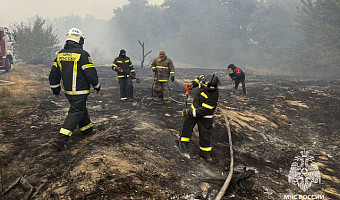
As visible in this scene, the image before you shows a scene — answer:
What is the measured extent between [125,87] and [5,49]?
10.2 m

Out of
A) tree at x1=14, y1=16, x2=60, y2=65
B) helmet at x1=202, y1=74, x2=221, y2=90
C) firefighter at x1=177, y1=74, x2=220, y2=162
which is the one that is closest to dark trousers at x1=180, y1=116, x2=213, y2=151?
firefighter at x1=177, y1=74, x2=220, y2=162

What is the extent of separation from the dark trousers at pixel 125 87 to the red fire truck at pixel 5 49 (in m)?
9.66

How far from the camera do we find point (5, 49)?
1321cm

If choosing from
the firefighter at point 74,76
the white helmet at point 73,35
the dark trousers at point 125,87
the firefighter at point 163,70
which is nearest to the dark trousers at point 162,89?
the firefighter at point 163,70

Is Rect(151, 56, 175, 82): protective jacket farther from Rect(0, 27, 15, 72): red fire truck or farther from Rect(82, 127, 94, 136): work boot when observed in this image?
Rect(0, 27, 15, 72): red fire truck

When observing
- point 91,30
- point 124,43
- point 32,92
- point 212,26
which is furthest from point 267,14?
point 91,30

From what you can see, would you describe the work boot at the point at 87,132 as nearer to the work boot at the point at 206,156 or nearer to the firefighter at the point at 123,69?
the work boot at the point at 206,156

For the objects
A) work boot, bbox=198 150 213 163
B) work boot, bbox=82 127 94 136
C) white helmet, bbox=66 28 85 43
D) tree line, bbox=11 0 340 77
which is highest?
tree line, bbox=11 0 340 77

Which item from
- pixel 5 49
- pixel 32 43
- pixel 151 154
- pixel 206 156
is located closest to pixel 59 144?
pixel 151 154

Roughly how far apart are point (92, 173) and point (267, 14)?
40.2 metres

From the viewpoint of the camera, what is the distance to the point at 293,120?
308 inches

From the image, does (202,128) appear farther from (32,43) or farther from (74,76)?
(32,43)

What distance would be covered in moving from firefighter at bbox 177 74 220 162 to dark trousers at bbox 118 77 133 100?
430 cm

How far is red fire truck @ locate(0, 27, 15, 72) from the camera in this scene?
41.8 ft
